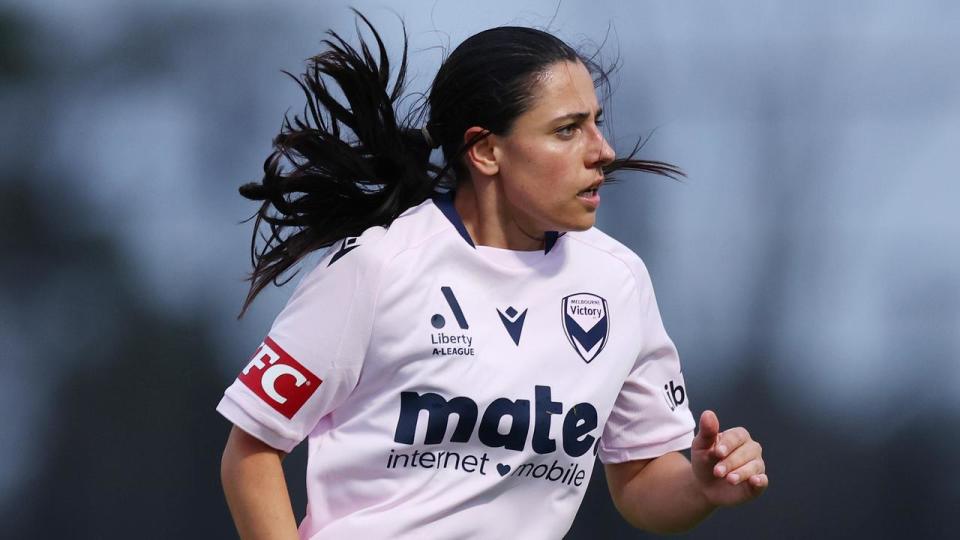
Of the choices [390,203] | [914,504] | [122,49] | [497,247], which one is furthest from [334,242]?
[914,504]

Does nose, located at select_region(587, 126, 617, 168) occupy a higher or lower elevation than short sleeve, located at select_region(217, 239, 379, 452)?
higher

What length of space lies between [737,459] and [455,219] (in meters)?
0.66

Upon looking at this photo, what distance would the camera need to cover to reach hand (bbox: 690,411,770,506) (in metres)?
2.30

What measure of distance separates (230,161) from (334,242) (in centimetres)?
176

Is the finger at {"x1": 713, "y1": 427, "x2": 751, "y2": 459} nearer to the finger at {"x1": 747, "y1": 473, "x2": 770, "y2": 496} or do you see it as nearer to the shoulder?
the finger at {"x1": 747, "y1": 473, "x2": 770, "y2": 496}

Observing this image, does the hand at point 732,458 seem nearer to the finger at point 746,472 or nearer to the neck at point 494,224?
the finger at point 746,472

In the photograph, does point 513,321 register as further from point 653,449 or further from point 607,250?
point 653,449

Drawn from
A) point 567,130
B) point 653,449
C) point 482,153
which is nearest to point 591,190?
point 567,130

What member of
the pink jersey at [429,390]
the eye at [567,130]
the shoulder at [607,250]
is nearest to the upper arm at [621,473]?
the pink jersey at [429,390]

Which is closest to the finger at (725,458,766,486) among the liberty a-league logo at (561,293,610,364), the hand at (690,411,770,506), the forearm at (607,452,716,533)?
the hand at (690,411,770,506)

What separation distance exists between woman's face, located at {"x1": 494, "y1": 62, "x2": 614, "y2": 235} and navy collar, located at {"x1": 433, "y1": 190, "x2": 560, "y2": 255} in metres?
0.08

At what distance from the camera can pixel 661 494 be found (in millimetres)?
2662

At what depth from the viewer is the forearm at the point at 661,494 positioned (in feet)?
8.49

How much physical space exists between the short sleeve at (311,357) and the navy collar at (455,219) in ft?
0.64
